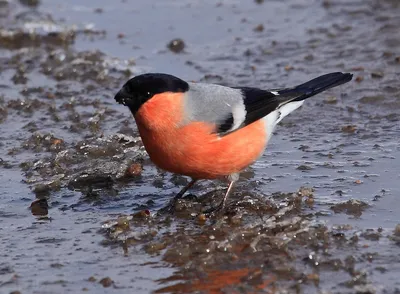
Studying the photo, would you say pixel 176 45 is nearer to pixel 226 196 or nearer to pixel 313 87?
pixel 313 87

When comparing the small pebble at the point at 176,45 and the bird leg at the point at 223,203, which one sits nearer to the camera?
the bird leg at the point at 223,203

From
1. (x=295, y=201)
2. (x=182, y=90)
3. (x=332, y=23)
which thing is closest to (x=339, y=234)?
(x=295, y=201)

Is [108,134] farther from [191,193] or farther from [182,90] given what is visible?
[182,90]

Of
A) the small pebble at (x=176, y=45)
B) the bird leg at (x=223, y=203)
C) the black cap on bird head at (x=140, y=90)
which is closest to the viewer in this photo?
the black cap on bird head at (x=140, y=90)

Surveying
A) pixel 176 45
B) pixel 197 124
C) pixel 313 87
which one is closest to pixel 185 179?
pixel 197 124

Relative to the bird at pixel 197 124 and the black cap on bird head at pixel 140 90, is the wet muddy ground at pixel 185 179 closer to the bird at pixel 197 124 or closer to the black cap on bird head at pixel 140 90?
the bird at pixel 197 124

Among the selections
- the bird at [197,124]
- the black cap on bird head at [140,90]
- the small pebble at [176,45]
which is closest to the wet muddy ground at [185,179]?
the small pebble at [176,45]
